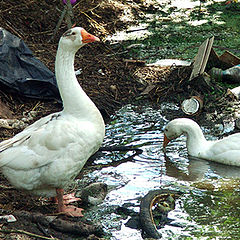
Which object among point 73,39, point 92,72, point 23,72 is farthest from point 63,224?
point 92,72

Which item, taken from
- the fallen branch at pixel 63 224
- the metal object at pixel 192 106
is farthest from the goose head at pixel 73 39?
the metal object at pixel 192 106

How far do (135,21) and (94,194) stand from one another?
6122 millimetres

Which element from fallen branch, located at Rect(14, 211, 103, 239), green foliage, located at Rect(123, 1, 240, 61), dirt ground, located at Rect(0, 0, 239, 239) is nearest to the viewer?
fallen branch, located at Rect(14, 211, 103, 239)

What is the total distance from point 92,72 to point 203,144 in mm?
2678

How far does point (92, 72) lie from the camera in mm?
8008

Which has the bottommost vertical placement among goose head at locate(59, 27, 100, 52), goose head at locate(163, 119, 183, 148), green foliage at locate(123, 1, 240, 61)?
green foliage at locate(123, 1, 240, 61)

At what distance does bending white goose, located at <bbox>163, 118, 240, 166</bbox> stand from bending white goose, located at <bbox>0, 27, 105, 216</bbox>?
1844mm

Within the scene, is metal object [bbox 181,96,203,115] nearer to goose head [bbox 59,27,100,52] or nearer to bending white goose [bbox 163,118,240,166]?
bending white goose [bbox 163,118,240,166]

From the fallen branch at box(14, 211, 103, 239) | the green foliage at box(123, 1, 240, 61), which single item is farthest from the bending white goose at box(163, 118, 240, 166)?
the green foliage at box(123, 1, 240, 61)

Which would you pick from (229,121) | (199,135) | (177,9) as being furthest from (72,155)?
(177,9)

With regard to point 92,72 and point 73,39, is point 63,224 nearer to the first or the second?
point 73,39

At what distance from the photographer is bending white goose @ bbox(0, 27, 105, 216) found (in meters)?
4.35

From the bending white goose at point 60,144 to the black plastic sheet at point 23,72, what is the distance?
7.66 ft

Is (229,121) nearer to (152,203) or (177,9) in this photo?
(152,203)
